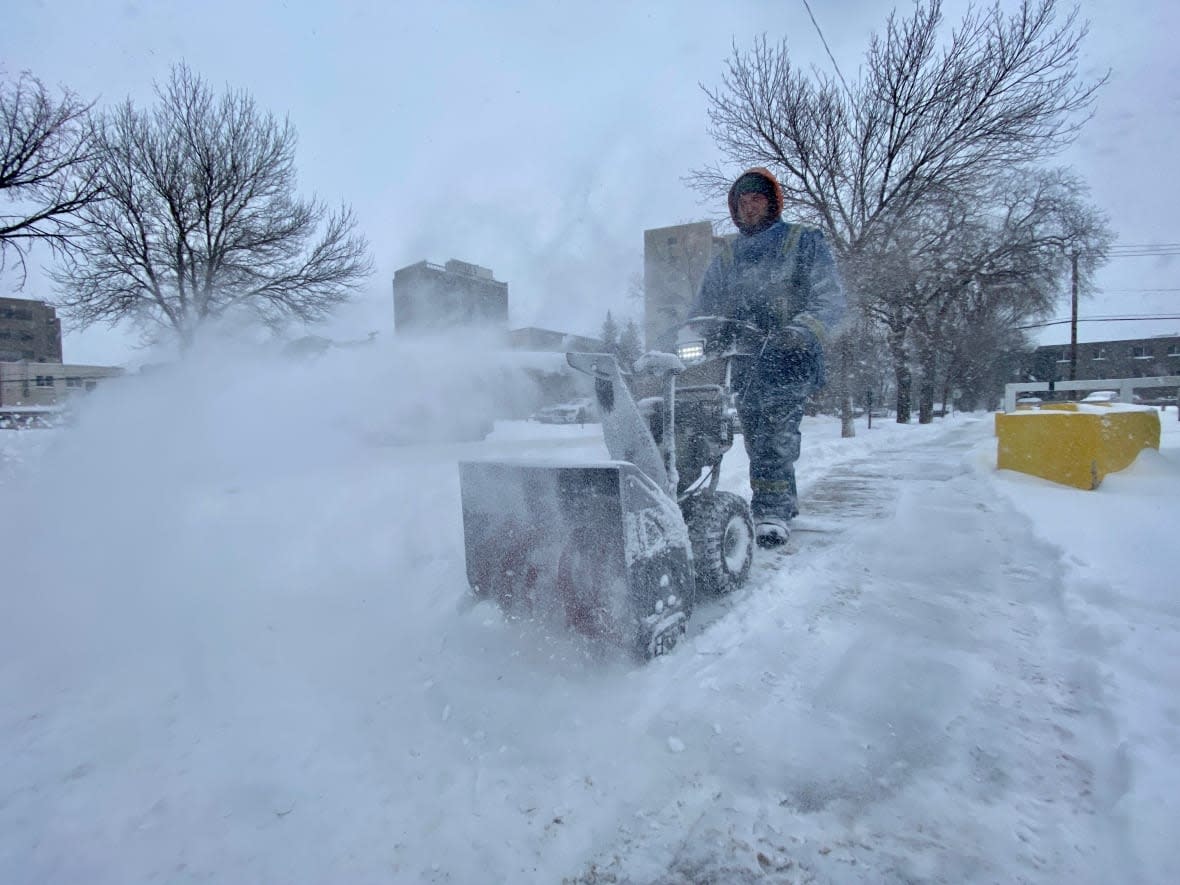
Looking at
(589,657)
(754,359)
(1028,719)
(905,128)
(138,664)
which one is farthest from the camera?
(905,128)

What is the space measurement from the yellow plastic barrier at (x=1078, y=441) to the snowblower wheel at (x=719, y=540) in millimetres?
3854

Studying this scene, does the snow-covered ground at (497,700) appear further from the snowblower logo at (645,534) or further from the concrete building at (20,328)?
the concrete building at (20,328)

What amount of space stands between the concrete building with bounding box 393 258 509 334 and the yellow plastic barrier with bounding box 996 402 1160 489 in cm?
515

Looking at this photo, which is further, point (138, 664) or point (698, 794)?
point (138, 664)

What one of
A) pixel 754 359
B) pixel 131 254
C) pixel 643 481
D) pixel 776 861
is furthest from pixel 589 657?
pixel 131 254

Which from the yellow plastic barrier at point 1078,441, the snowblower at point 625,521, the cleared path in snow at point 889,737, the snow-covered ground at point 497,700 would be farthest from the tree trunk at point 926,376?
the snowblower at point 625,521

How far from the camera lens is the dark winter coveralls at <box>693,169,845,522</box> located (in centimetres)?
319

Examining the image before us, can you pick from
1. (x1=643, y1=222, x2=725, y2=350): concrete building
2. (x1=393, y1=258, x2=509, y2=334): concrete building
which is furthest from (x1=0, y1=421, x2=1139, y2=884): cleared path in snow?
(x1=643, y1=222, x2=725, y2=350): concrete building

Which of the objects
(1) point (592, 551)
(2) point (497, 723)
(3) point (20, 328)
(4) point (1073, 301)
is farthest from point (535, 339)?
(3) point (20, 328)

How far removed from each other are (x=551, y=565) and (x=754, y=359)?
2.04 metres

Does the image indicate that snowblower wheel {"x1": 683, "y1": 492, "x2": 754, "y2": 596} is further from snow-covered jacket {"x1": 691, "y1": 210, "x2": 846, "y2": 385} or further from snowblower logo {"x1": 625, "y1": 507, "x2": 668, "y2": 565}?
snow-covered jacket {"x1": 691, "y1": 210, "x2": 846, "y2": 385}

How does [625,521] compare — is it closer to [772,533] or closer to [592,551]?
[592,551]

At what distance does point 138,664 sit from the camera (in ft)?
6.82

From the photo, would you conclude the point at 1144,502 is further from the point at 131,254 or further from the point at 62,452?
the point at 131,254
